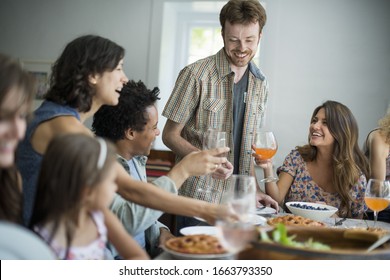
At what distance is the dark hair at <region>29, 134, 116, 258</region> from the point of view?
933 millimetres

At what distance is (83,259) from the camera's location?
3.48 ft

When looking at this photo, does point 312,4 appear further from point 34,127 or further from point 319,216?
point 34,127

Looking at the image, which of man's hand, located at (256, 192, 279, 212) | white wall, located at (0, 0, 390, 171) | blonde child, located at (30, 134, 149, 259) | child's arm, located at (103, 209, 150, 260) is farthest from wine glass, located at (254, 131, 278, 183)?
white wall, located at (0, 0, 390, 171)

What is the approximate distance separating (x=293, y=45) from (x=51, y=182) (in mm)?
3864

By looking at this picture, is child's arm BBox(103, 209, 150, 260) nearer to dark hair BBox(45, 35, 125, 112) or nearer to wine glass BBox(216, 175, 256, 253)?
wine glass BBox(216, 175, 256, 253)

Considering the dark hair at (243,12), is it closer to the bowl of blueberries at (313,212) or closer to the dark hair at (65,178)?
the bowl of blueberries at (313,212)

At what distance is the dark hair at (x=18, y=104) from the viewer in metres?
0.92

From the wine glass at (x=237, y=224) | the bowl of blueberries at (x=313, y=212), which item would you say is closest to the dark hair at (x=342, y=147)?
the bowl of blueberries at (x=313, y=212)

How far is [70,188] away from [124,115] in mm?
1125

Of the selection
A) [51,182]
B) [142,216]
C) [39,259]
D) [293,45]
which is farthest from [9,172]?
[293,45]

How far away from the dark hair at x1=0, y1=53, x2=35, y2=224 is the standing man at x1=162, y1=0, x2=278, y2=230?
1417 millimetres

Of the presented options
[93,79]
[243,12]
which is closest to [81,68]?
[93,79]

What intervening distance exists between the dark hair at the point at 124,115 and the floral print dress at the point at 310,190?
103cm
